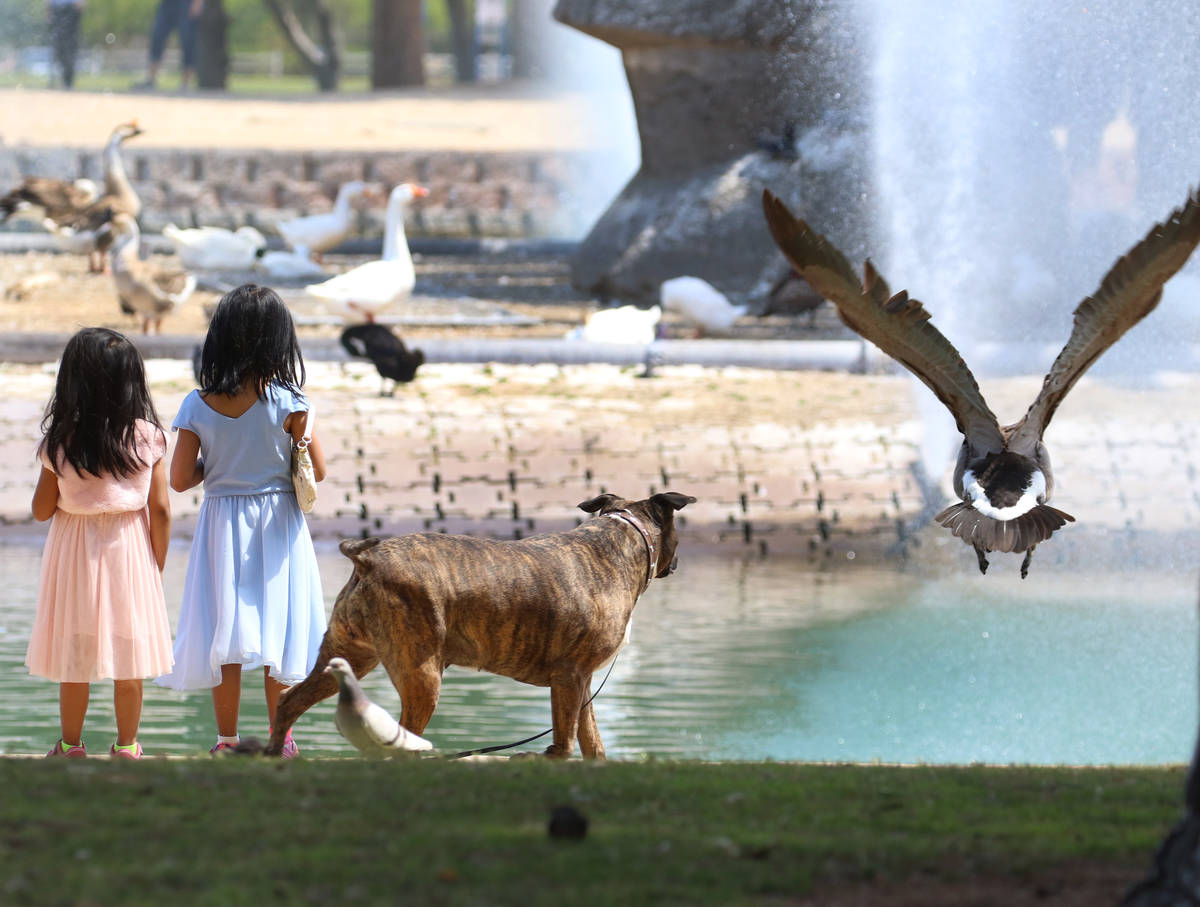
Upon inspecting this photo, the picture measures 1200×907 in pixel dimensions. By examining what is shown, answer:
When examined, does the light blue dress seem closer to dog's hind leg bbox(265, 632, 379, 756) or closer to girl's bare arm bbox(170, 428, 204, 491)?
girl's bare arm bbox(170, 428, 204, 491)

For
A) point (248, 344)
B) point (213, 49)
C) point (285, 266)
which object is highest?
point (248, 344)

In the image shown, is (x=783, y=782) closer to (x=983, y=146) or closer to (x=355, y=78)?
(x=983, y=146)

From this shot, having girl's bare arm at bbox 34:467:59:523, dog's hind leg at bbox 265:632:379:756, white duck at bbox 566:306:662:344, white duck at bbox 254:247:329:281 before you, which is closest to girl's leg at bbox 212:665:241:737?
dog's hind leg at bbox 265:632:379:756

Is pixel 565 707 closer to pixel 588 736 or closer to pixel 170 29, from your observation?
pixel 588 736

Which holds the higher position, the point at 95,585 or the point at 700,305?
the point at 95,585

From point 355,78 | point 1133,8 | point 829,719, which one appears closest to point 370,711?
point 829,719

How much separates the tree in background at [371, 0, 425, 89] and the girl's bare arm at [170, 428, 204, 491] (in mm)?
38883

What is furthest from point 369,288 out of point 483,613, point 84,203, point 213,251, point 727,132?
point 483,613

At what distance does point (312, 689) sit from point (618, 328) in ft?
32.1

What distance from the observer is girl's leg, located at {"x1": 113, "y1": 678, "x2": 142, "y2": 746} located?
5.97 meters

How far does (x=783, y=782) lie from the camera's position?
16.5 feet

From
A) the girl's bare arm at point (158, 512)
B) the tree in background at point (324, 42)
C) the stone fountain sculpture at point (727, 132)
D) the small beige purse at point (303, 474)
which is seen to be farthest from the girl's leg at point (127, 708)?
the tree in background at point (324, 42)

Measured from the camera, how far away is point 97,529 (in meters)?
5.93

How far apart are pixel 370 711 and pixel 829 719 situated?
11.3 feet
